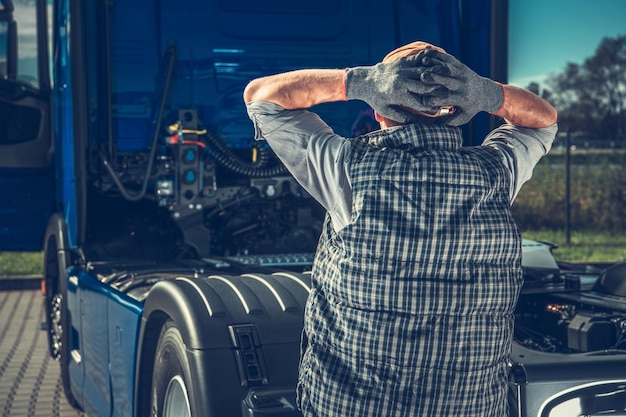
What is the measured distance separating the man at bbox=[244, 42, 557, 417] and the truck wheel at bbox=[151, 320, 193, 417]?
945 mm

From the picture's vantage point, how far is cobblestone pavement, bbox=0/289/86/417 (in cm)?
627

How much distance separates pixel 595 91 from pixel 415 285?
27664mm

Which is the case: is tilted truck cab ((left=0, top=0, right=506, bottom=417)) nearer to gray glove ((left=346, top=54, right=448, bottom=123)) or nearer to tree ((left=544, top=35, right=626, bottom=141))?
gray glove ((left=346, top=54, right=448, bottom=123))

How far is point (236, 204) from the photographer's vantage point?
609 centimetres

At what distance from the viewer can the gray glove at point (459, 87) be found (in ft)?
8.57

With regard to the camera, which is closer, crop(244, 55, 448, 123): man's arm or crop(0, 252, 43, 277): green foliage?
crop(244, 55, 448, 123): man's arm

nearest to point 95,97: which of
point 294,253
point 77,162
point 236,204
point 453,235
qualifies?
point 77,162

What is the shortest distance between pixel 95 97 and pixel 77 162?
14.9 inches

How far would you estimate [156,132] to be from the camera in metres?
5.65

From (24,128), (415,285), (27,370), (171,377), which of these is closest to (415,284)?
(415,285)

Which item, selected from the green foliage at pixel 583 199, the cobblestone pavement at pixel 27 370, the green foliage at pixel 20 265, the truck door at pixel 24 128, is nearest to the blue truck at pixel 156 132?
the truck door at pixel 24 128

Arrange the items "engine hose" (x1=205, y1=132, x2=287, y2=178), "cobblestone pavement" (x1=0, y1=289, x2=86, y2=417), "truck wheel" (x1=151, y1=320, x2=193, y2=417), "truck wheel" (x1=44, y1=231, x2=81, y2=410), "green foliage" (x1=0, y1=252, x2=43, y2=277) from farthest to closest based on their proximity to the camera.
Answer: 1. "green foliage" (x1=0, y1=252, x2=43, y2=277)
2. "cobblestone pavement" (x1=0, y1=289, x2=86, y2=417)
3. "truck wheel" (x1=44, y1=231, x2=81, y2=410)
4. "engine hose" (x1=205, y1=132, x2=287, y2=178)
5. "truck wheel" (x1=151, y1=320, x2=193, y2=417)

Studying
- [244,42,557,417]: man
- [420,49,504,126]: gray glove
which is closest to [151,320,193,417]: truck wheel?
[244,42,557,417]: man

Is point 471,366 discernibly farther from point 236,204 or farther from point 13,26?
point 13,26
